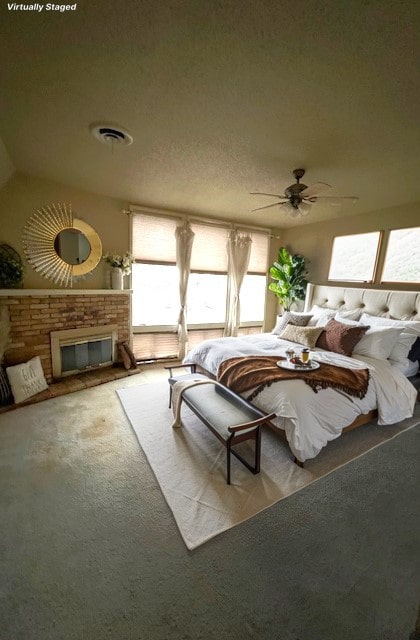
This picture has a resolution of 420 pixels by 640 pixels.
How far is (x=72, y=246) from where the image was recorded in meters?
3.29

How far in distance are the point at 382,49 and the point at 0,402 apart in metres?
4.02

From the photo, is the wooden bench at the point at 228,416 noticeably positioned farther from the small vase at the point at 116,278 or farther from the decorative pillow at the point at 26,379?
the small vase at the point at 116,278

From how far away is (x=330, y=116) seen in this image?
5.57ft

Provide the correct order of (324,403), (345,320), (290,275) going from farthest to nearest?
(290,275), (345,320), (324,403)

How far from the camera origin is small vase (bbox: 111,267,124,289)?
11.8ft

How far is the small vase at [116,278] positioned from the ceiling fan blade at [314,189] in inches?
100

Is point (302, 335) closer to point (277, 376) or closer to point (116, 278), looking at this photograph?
point (277, 376)

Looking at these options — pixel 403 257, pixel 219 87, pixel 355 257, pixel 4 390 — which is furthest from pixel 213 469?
pixel 355 257

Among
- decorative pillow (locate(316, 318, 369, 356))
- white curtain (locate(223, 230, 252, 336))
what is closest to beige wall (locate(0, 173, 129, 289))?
white curtain (locate(223, 230, 252, 336))

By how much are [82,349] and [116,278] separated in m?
1.10

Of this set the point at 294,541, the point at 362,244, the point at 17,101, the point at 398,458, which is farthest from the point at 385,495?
the point at 17,101

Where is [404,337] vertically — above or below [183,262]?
below

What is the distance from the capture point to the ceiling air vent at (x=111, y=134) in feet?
6.15

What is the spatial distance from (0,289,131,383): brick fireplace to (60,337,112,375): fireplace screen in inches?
7.8
